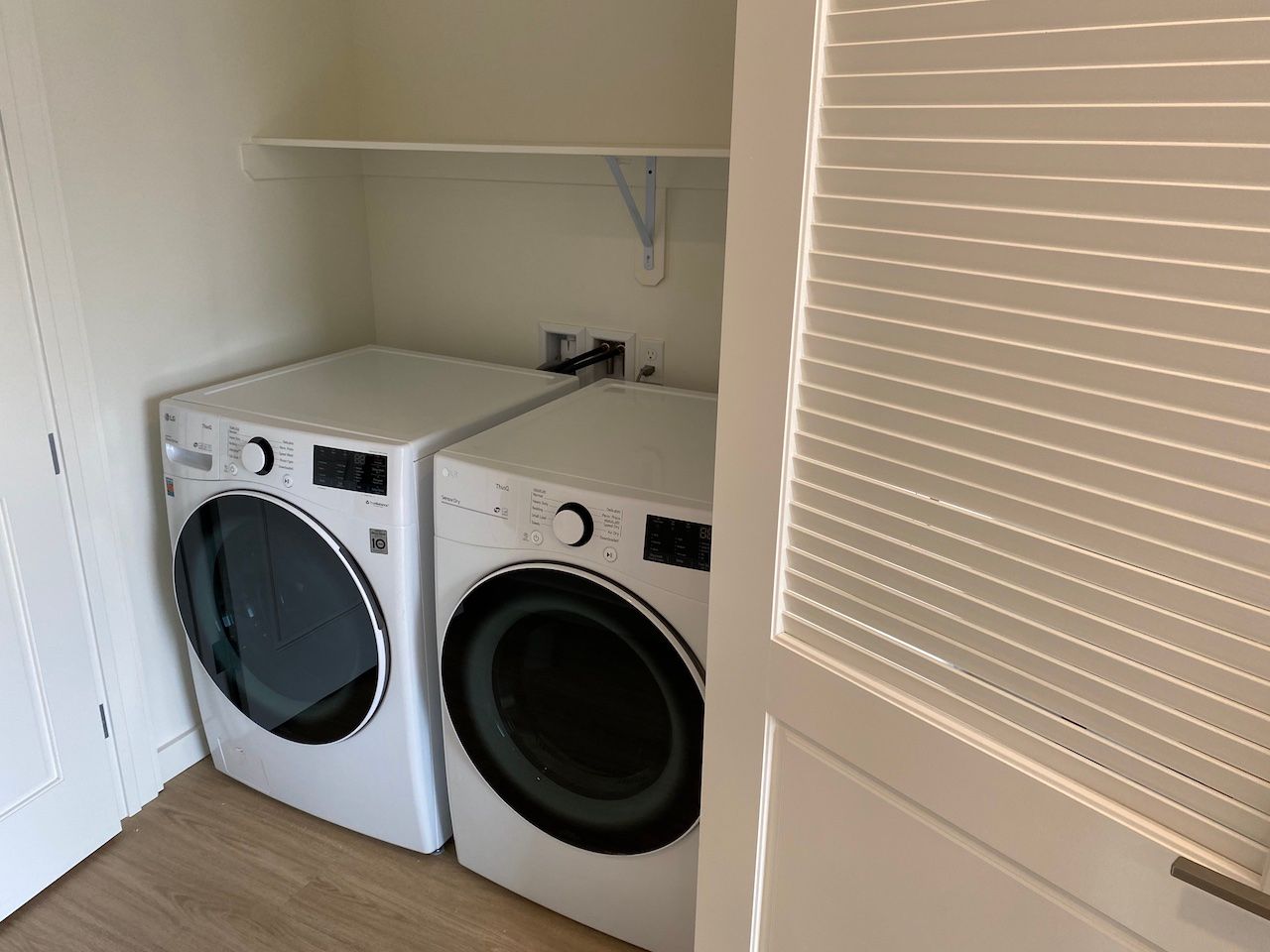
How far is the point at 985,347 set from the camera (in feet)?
2.51

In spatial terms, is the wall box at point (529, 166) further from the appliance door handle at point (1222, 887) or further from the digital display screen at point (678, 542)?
the appliance door handle at point (1222, 887)

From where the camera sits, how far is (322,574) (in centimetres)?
176

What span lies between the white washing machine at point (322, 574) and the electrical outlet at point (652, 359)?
185 mm

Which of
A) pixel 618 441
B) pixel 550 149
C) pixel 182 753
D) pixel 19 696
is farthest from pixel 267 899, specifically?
pixel 550 149

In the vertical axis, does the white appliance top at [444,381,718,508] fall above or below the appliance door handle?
above

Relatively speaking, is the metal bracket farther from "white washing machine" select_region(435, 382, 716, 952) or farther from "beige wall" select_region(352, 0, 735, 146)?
"white washing machine" select_region(435, 382, 716, 952)

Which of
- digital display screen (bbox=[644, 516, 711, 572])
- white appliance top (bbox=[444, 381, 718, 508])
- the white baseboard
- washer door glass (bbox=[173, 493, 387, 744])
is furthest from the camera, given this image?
the white baseboard

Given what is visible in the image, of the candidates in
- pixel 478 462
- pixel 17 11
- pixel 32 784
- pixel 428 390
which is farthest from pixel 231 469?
pixel 17 11

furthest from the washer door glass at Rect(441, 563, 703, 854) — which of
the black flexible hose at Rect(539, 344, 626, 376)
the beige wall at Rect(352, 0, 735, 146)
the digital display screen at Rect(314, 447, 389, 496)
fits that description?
the beige wall at Rect(352, 0, 735, 146)

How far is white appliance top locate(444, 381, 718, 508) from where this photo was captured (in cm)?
153

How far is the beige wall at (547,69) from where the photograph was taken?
1.87 metres

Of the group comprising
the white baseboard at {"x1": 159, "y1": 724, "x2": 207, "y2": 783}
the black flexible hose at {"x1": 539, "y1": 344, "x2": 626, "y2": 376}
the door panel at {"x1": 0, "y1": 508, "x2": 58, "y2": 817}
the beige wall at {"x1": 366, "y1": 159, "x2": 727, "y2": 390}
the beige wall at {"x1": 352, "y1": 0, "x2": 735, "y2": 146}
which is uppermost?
the beige wall at {"x1": 352, "y1": 0, "x2": 735, "y2": 146}

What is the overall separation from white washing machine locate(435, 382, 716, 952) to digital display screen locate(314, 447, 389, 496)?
Answer: 0.11 m

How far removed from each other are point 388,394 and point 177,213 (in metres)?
0.59
